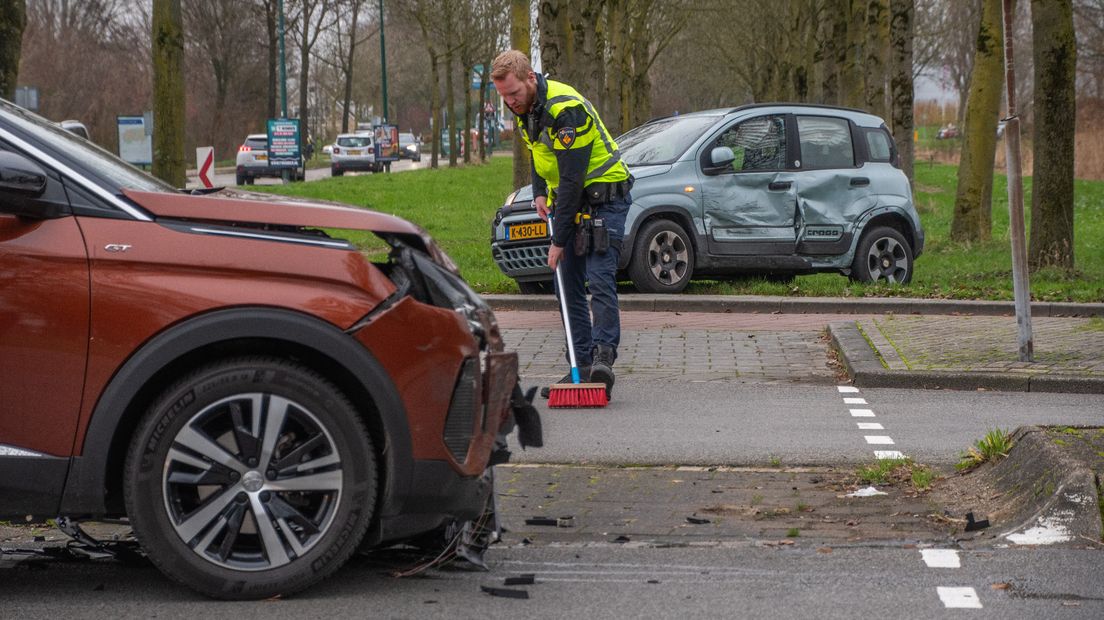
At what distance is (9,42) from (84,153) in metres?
13.0

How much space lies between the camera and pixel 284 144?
45.7m

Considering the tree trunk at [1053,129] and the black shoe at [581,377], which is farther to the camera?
the tree trunk at [1053,129]

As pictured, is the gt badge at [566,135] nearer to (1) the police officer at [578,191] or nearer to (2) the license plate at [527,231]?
(1) the police officer at [578,191]

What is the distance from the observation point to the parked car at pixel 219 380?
171 inches

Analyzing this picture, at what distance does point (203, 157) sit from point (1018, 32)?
44.5 meters

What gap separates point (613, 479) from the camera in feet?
21.6

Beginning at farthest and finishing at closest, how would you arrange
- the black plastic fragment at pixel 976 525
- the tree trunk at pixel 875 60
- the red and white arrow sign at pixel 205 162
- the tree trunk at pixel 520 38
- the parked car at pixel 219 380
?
the tree trunk at pixel 875 60 → the tree trunk at pixel 520 38 → the red and white arrow sign at pixel 205 162 → the black plastic fragment at pixel 976 525 → the parked car at pixel 219 380

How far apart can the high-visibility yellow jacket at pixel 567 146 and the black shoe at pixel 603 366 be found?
0.71 meters

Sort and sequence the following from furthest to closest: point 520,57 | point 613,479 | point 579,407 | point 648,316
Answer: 1. point 648,316
2. point 579,407
3. point 520,57
4. point 613,479

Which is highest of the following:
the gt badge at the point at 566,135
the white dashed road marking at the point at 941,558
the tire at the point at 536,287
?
the gt badge at the point at 566,135

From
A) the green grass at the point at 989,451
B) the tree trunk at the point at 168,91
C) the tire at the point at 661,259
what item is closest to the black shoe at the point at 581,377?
the green grass at the point at 989,451

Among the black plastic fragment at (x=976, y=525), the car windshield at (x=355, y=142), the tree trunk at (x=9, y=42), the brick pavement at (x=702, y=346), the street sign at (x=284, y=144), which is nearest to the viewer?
the black plastic fragment at (x=976, y=525)

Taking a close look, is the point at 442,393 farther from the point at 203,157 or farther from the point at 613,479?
the point at 203,157

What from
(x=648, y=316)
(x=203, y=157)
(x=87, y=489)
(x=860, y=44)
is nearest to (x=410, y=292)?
(x=87, y=489)
